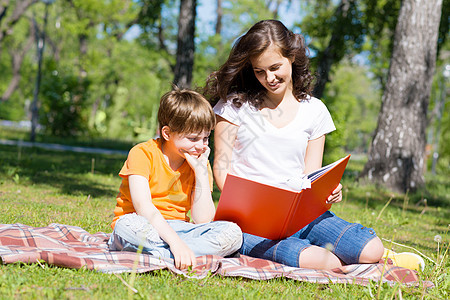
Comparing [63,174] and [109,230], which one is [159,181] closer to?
[109,230]

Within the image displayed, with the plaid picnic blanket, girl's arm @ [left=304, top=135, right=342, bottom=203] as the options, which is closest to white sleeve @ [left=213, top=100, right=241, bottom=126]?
girl's arm @ [left=304, top=135, right=342, bottom=203]

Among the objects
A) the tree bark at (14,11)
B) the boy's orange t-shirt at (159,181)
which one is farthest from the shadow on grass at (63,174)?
the tree bark at (14,11)

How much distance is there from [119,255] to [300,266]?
1020mm

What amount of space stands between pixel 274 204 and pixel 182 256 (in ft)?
1.79

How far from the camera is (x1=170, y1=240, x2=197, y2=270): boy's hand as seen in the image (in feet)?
8.34

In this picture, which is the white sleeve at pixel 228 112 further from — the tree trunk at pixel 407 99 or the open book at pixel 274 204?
the tree trunk at pixel 407 99

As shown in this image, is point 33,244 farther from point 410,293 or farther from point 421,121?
point 421,121

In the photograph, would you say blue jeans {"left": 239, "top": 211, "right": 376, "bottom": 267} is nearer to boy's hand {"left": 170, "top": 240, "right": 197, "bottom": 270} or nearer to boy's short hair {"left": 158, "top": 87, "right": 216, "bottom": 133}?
boy's hand {"left": 170, "top": 240, "right": 197, "bottom": 270}

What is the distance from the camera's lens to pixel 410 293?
2445 millimetres

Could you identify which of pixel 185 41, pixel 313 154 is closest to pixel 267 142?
pixel 313 154

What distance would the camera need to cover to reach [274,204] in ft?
8.38

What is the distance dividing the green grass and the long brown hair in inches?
47.7

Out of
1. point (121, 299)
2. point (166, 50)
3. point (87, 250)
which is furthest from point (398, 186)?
point (166, 50)

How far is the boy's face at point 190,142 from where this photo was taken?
2.83 meters
